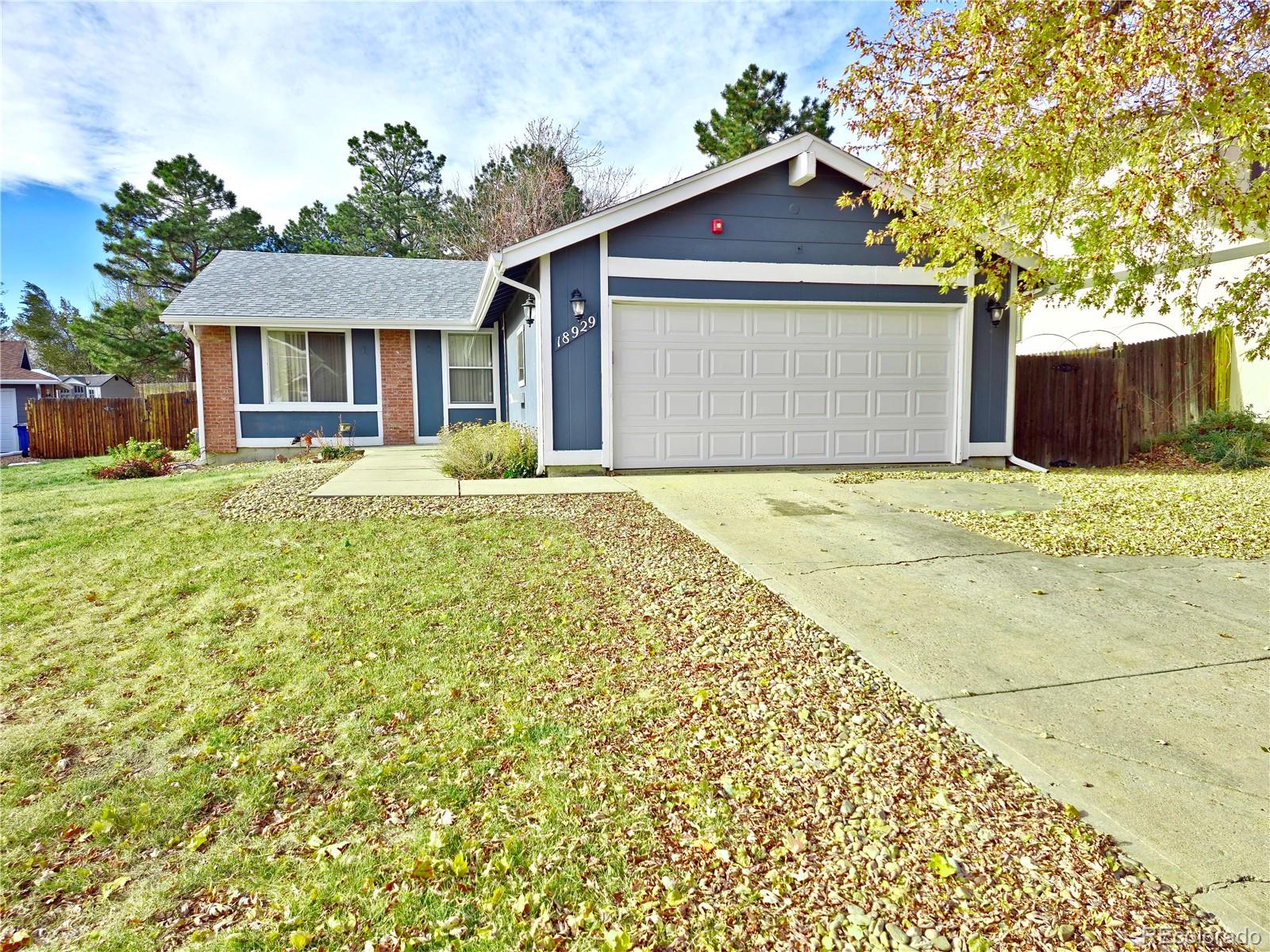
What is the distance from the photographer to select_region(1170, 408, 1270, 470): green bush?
9.73 m

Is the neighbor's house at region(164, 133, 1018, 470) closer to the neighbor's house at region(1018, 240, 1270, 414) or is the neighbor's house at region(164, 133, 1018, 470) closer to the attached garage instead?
the attached garage

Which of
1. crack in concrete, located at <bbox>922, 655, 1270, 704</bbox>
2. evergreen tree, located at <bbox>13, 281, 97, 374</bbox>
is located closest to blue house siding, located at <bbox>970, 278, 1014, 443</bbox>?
crack in concrete, located at <bbox>922, 655, 1270, 704</bbox>

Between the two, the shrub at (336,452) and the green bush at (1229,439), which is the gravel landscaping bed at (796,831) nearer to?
the green bush at (1229,439)

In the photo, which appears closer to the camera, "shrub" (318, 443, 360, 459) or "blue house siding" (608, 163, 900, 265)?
"blue house siding" (608, 163, 900, 265)

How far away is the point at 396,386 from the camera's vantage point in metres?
13.9

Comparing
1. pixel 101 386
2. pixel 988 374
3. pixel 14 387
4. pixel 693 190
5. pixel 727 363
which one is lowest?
pixel 988 374

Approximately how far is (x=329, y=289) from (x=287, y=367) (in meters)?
2.21

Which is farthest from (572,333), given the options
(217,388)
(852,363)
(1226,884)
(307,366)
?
(217,388)

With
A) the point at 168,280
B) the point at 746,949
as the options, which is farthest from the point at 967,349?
the point at 168,280

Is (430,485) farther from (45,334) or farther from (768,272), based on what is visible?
(45,334)

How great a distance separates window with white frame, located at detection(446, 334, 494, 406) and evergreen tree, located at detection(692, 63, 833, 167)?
45.8ft

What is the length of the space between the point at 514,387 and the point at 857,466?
20.0 feet

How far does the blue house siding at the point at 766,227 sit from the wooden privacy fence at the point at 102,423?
13.3 m

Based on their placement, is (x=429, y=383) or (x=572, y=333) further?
(x=429, y=383)
